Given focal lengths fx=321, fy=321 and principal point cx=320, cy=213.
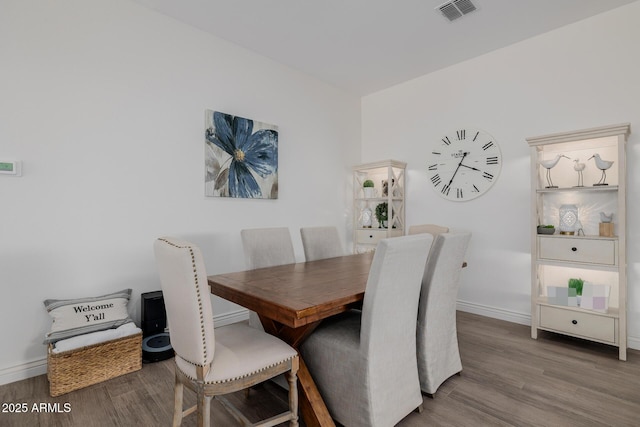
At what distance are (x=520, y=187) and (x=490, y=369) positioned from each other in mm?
1834

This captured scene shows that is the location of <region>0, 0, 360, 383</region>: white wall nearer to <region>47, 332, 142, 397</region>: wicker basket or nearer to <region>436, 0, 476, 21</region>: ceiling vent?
<region>47, 332, 142, 397</region>: wicker basket

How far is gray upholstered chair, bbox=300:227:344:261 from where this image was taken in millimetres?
2760

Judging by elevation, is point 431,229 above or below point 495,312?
above

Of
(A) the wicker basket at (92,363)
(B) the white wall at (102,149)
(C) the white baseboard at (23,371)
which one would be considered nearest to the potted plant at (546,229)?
(B) the white wall at (102,149)

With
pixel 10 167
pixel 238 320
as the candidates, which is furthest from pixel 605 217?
pixel 10 167

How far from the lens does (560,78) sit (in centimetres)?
296

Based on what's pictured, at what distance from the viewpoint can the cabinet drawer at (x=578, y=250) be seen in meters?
2.47

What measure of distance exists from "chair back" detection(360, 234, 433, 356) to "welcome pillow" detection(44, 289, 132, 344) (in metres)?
1.84

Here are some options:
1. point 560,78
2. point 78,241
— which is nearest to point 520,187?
point 560,78

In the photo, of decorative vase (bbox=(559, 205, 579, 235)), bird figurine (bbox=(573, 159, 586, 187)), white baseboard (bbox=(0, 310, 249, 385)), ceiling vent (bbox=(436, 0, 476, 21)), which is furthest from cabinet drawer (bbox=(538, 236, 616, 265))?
white baseboard (bbox=(0, 310, 249, 385))

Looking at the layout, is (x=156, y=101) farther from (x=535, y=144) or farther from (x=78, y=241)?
(x=535, y=144)

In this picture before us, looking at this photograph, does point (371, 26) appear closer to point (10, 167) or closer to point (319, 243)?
point (319, 243)

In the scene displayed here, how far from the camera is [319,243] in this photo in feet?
9.31

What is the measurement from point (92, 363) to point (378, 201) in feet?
11.1
